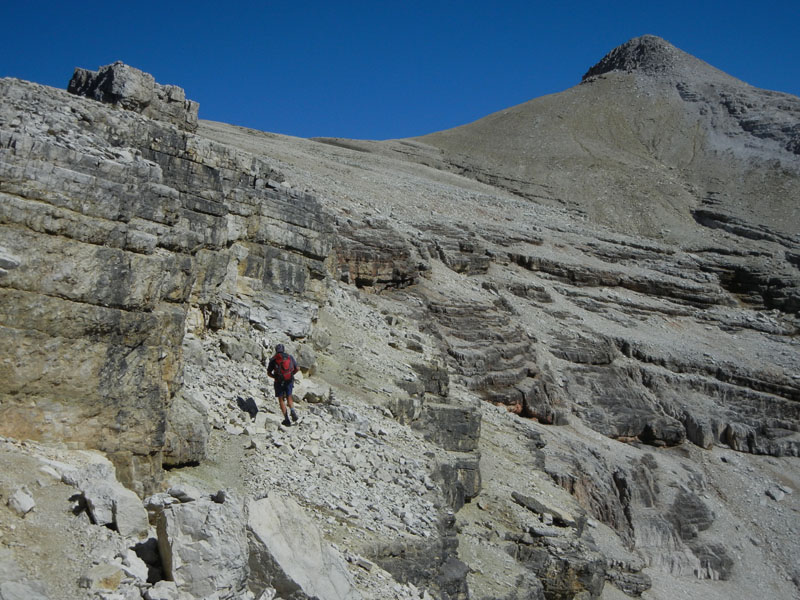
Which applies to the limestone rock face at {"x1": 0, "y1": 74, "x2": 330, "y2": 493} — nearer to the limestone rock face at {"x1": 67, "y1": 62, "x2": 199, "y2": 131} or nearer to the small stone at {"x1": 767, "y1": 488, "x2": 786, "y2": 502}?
the limestone rock face at {"x1": 67, "y1": 62, "x2": 199, "y2": 131}

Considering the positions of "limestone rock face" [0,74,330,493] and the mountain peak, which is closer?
"limestone rock face" [0,74,330,493]

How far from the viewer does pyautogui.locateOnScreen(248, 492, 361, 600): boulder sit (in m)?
7.93

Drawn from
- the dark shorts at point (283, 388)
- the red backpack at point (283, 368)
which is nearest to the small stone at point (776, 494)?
the dark shorts at point (283, 388)

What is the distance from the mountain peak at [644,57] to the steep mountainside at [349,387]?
6323cm

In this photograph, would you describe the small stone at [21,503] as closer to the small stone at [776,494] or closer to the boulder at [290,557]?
the boulder at [290,557]

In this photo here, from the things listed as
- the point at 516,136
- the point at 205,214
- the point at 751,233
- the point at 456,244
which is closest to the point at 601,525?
the point at 205,214

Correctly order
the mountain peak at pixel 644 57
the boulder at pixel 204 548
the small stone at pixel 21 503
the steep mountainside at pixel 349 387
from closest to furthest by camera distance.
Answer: the small stone at pixel 21 503, the boulder at pixel 204 548, the steep mountainside at pixel 349 387, the mountain peak at pixel 644 57

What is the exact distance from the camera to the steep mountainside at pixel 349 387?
7.86 m

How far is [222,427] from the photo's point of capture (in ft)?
38.7

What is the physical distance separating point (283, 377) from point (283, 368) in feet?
0.48

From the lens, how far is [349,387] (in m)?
17.1

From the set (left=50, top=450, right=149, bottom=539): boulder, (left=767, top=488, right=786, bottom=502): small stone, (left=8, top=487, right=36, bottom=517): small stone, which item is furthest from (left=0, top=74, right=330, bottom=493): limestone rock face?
(left=767, top=488, right=786, bottom=502): small stone

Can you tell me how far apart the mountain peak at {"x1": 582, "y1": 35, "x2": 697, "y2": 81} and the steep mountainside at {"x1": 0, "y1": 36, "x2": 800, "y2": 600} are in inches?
2489

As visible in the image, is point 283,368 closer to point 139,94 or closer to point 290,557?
point 290,557
